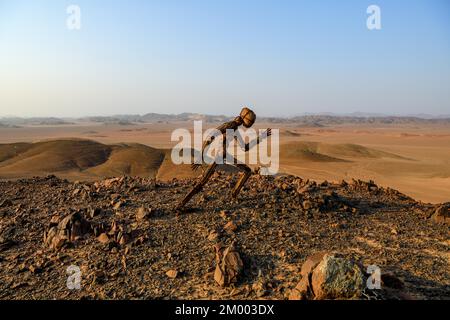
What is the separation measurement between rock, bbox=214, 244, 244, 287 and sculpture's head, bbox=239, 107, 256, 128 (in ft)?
5.87

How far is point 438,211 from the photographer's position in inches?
253

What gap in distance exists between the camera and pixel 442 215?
20.9 ft

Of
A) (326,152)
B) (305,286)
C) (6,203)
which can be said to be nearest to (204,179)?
(305,286)

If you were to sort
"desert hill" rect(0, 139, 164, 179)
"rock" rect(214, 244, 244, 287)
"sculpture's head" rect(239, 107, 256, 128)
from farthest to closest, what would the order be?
"desert hill" rect(0, 139, 164, 179), "sculpture's head" rect(239, 107, 256, 128), "rock" rect(214, 244, 244, 287)

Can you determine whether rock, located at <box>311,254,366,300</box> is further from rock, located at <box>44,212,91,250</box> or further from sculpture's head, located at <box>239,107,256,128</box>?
rock, located at <box>44,212,91,250</box>

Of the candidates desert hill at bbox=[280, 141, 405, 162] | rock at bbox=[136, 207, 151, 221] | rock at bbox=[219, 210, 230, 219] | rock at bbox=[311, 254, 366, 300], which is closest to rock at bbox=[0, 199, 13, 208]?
rock at bbox=[136, 207, 151, 221]

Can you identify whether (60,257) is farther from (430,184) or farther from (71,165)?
(71,165)

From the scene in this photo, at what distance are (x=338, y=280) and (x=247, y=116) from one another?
263cm

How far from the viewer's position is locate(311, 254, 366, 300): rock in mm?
3473

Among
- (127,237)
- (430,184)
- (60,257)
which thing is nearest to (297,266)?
(127,237)

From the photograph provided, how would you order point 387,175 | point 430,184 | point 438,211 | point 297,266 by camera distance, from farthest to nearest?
point 387,175 → point 430,184 → point 438,211 → point 297,266

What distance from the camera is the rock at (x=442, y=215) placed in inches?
249
